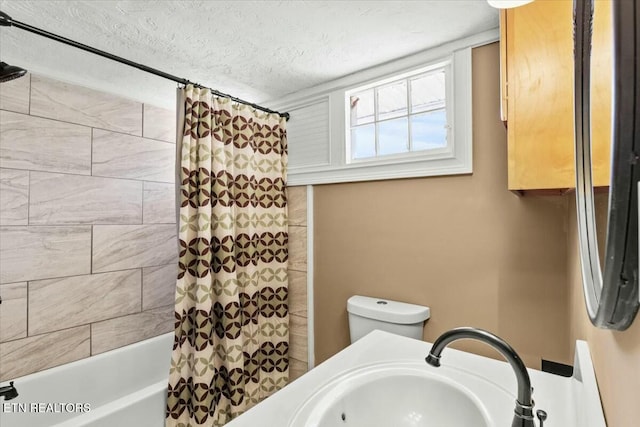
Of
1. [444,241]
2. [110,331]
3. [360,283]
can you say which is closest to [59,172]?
[110,331]

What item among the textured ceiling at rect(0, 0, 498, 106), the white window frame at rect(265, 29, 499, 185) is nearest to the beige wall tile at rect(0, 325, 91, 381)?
the textured ceiling at rect(0, 0, 498, 106)

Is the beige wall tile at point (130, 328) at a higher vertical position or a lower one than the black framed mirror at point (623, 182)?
lower

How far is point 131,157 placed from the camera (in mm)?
2016

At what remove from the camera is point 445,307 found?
1.55 m

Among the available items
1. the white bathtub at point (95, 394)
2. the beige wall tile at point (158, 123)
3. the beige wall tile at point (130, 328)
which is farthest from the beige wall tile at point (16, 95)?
the white bathtub at point (95, 394)

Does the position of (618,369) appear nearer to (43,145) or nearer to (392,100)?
(392,100)

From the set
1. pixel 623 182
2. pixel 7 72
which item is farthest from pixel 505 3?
pixel 7 72

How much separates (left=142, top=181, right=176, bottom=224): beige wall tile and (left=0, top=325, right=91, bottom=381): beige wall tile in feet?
2.41

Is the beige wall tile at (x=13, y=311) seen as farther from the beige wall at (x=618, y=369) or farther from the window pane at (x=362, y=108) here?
the beige wall at (x=618, y=369)

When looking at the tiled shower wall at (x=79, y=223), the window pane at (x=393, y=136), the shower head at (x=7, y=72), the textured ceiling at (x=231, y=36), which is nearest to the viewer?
the shower head at (x=7, y=72)

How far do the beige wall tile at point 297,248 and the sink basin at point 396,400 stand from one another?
1134 mm

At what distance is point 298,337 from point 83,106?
1.93 m

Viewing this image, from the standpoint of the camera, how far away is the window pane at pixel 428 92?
1.67 metres

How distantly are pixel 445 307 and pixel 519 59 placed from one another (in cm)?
112
